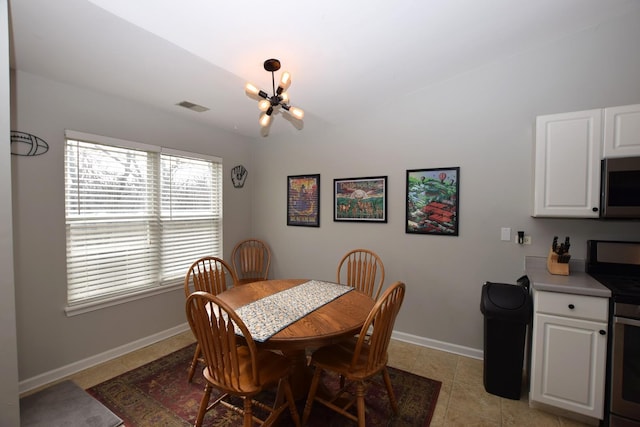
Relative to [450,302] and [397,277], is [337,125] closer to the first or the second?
[397,277]

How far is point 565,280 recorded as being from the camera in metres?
2.10

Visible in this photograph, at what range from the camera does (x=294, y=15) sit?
1816 millimetres

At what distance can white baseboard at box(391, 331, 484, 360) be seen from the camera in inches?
109

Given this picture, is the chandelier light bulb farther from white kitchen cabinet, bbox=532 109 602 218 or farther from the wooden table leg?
white kitchen cabinet, bbox=532 109 602 218

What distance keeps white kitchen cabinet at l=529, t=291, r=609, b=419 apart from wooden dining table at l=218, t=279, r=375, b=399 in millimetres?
1187

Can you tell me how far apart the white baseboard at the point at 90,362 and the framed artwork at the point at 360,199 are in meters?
2.25

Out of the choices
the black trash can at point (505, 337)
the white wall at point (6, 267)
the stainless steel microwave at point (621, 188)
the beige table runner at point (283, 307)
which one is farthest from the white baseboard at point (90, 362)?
the stainless steel microwave at point (621, 188)

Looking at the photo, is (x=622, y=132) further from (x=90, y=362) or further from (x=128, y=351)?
(x=90, y=362)

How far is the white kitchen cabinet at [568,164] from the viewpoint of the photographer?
82.8 inches

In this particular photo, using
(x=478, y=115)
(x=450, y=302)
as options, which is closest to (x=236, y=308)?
(x=450, y=302)

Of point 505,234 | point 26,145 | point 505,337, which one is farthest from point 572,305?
point 26,145

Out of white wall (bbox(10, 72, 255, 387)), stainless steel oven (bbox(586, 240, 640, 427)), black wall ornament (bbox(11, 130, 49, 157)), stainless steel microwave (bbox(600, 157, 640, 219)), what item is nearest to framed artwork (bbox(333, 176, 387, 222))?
stainless steel microwave (bbox(600, 157, 640, 219))

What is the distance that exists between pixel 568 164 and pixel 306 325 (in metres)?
2.22

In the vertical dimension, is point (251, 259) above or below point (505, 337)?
above
